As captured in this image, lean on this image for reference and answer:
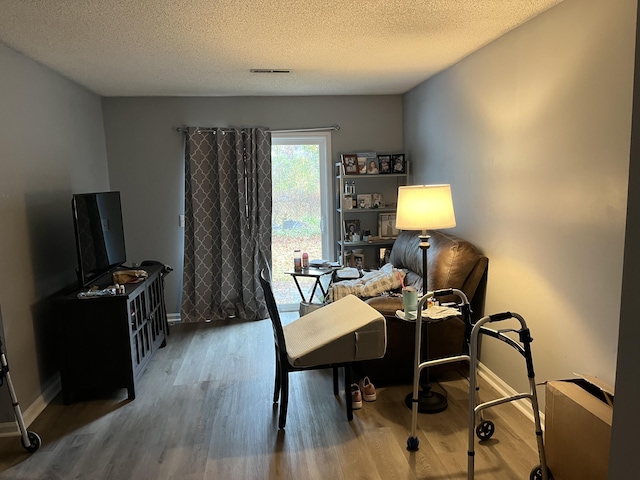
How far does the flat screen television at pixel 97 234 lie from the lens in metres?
3.06

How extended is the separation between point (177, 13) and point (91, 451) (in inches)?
94.4

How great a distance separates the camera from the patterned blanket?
11.7 ft

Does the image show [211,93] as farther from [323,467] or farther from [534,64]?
[323,467]

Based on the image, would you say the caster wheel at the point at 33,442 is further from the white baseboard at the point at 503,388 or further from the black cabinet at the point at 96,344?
the white baseboard at the point at 503,388

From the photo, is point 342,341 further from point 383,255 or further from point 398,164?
point 398,164

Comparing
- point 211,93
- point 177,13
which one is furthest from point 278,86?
point 177,13

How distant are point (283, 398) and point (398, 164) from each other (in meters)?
2.89

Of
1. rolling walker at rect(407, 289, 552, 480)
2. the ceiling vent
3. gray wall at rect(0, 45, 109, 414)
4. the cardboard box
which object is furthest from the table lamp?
gray wall at rect(0, 45, 109, 414)

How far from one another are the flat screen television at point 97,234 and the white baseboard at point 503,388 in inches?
112

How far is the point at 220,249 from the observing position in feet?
15.6

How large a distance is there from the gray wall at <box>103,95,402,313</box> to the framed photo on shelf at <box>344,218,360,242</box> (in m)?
0.70

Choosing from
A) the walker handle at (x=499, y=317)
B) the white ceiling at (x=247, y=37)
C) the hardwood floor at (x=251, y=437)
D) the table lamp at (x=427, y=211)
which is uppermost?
the white ceiling at (x=247, y=37)

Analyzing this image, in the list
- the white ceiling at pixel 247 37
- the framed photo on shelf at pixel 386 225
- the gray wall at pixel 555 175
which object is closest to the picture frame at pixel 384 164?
the framed photo on shelf at pixel 386 225

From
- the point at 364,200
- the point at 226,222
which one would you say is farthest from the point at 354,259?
the point at 226,222
